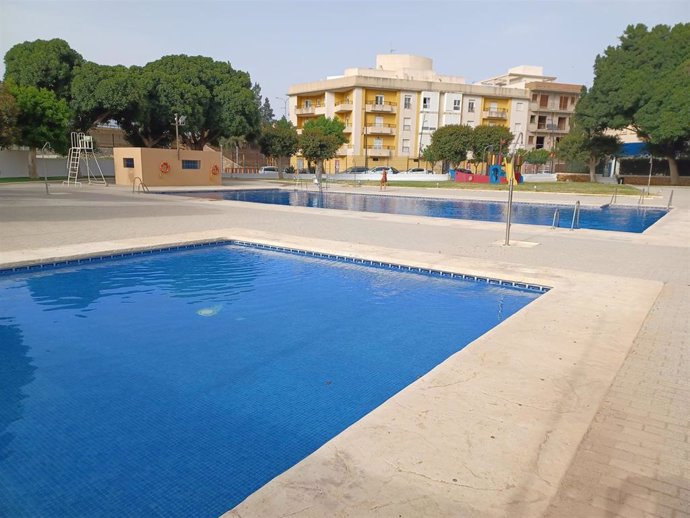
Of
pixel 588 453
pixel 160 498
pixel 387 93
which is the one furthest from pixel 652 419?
pixel 387 93

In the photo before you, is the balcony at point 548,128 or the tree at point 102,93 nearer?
the tree at point 102,93

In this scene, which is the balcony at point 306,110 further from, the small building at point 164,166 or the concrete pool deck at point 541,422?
the concrete pool deck at point 541,422

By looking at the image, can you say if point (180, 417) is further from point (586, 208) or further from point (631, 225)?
point (586, 208)

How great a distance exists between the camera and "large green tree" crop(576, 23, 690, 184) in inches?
1469

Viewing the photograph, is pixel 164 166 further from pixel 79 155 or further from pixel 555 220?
pixel 555 220

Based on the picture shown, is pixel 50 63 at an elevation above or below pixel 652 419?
above

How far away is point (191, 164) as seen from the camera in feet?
116

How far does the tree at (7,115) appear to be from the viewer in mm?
29703

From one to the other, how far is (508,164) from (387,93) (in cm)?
5413

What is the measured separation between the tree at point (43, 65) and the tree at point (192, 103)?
4.64 meters

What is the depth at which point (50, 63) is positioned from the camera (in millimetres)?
36000

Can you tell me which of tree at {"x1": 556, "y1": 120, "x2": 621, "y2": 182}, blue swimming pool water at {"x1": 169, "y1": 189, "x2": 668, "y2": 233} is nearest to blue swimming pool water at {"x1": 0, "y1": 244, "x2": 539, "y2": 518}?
blue swimming pool water at {"x1": 169, "y1": 189, "x2": 668, "y2": 233}

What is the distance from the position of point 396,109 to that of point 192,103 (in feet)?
94.7

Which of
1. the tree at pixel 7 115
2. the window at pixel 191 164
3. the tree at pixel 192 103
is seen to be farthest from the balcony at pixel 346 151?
the tree at pixel 7 115
